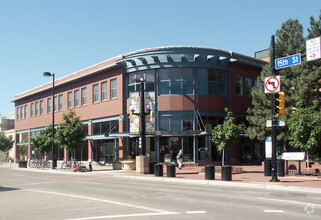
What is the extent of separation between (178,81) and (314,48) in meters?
18.9

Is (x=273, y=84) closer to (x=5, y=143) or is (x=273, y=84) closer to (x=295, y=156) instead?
(x=295, y=156)

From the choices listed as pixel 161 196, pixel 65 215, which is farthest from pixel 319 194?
pixel 65 215

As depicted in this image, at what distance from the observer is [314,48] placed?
15391 mm

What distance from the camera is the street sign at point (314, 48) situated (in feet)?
50.0

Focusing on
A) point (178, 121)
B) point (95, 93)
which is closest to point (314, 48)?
point (178, 121)

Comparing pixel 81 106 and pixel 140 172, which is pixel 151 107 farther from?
pixel 81 106

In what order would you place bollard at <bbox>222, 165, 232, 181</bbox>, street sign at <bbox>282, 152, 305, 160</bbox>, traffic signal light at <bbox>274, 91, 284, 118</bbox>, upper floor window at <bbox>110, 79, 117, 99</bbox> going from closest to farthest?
traffic signal light at <bbox>274, 91, 284, 118</bbox>
bollard at <bbox>222, 165, 232, 181</bbox>
street sign at <bbox>282, 152, 305, 160</bbox>
upper floor window at <bbox>110, 79, 117, 99</bbox>

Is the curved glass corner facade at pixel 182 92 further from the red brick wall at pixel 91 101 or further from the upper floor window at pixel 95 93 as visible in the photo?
the upper floor window at pixel 95 93

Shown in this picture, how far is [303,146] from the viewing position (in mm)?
21234

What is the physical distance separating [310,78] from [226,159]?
10.5 metres

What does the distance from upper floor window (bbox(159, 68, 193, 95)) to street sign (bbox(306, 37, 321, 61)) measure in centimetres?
1833

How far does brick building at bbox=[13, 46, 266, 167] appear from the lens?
33.4 metres

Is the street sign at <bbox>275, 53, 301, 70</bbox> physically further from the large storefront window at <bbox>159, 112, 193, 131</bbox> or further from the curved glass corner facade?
the large storefront window at <bbox>159, 112, 193, 131</bbox>

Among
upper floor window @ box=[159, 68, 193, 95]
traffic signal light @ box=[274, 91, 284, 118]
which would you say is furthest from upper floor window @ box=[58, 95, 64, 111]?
traffic signal light @ box=[274, 91, 284, 118]
